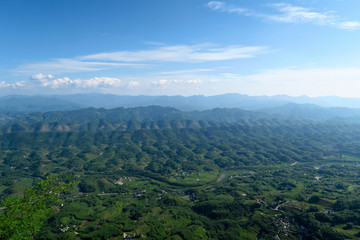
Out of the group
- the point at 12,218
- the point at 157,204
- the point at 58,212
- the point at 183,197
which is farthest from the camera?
the point at 183,197

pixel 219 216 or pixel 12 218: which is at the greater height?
pixel 12 218

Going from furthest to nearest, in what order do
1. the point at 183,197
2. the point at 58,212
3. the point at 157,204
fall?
the point at 183,197
the point at 157,204
the point at 58,212

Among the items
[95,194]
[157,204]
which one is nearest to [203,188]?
[157,204]

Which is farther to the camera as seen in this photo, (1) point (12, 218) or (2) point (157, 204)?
(2) point (157, 204)

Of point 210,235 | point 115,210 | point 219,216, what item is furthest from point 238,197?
point 115,210

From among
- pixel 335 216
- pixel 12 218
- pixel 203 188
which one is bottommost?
pixel 203 188

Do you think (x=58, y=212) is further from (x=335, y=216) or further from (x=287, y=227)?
(x=335, y=216)

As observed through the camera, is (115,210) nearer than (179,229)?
No

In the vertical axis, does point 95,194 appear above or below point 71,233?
below

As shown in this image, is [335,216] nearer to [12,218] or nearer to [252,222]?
[252,222]
